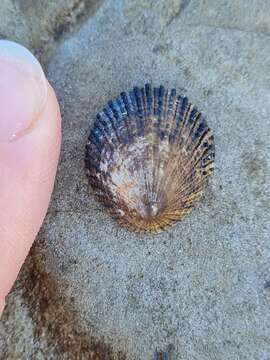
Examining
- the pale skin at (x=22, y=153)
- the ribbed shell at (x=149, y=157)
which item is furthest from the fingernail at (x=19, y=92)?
the ribbed shell at (x=149, y=157)

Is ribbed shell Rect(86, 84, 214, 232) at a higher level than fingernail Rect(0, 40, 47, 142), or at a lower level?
lower

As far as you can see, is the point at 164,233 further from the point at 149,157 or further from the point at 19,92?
the point at 19,92

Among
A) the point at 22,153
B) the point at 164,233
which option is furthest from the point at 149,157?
the point at 22,153

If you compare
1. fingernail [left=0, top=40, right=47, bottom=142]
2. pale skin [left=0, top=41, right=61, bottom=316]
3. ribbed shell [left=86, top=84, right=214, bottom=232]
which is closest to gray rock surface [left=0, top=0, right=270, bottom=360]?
ribbed shell [left=86, top=84, right=214, bottom=232]

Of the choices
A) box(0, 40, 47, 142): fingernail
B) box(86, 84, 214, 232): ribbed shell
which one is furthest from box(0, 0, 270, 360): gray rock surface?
box(0, 40, 47, 142): fingernail

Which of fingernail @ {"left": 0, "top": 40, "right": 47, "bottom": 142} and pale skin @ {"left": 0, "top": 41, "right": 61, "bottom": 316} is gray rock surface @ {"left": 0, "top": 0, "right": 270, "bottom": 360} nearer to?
pale skin @ {"left": 0, "top": 41, "right": 61, "bottom": 316}

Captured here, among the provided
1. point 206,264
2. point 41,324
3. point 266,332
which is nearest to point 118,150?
point 206,264

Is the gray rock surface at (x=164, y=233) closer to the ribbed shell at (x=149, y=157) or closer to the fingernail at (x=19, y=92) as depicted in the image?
the ribbed shell at (x=149, y=157)

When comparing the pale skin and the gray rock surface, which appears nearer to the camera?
the pale skin
